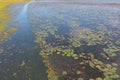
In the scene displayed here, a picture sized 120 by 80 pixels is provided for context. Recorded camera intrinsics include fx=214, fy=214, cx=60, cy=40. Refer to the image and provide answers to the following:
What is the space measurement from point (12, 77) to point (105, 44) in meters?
6.42

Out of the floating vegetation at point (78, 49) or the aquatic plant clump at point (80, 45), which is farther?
the aquatic plant clump at point (80, 45)

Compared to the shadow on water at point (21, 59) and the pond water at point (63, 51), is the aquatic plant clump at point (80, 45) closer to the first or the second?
the pond water at point (63, 51)

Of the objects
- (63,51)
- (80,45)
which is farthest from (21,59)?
(80,45)

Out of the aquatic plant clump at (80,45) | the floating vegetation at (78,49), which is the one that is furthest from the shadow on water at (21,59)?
the aquatic plant clump at (80,45)

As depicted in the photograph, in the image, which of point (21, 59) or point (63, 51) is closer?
point (21, 59)

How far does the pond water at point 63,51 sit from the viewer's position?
10617mm

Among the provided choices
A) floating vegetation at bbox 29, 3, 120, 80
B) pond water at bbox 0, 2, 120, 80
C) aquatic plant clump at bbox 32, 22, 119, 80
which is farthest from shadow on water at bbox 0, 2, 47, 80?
aquatic plant clump at bbox 32, 22, 119, 80

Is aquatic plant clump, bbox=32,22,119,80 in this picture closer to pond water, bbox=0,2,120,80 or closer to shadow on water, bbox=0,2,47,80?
pond water, bbox=0,2,120,80

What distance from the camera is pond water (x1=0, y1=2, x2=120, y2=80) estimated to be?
418 inches

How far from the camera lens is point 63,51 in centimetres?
1299

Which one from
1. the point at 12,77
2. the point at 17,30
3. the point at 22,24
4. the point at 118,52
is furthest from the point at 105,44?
the point at 22,24

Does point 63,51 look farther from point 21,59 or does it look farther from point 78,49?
point 21,59

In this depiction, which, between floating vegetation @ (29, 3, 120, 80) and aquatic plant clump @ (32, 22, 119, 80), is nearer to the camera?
floating vegetation @ (29, 3, 120, 80)

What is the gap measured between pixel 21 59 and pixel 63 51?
2.56 m
